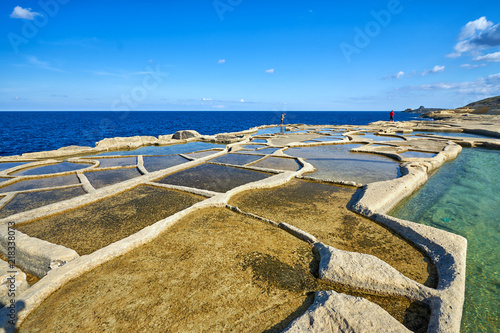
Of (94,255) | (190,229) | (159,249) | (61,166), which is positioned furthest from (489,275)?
(61,166)

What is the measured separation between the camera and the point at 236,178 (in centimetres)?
1001

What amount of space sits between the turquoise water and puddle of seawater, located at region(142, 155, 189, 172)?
35.4ft

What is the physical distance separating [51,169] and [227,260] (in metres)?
12.7

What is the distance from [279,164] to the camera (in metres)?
12.4

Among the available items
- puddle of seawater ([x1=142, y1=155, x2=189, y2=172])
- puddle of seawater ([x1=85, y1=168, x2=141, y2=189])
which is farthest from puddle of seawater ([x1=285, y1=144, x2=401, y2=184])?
puddle of seawater ([x1=85, y1=168, x2=141, y2=189])

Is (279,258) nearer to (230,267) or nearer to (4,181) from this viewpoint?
(230,267)

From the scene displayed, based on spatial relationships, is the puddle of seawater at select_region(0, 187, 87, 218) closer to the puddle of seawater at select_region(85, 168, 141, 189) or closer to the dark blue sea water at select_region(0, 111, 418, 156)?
the puddle of seawater at select_region(85, 168, 141, 189)

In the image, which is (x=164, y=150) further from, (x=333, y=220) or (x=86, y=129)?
(x=86, y=129)

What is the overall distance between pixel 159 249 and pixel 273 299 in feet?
8.90

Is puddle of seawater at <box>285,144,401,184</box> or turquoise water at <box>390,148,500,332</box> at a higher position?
puddle of seawater at <box>285,144,401,184</box>

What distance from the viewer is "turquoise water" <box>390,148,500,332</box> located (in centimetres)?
378

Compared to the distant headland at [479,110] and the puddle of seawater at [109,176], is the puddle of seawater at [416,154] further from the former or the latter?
the distant headland at [479,110]

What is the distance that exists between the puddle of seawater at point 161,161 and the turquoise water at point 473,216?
35.4 ft

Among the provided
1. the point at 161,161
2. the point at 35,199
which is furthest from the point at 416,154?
the point at 35,199
